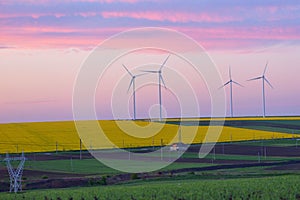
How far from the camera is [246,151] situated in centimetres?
8712

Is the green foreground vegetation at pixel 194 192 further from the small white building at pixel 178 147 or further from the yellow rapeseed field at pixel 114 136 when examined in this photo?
the yellow rapeseed field at pixel 114 136

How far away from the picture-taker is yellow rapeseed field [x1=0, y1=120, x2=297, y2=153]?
313ft

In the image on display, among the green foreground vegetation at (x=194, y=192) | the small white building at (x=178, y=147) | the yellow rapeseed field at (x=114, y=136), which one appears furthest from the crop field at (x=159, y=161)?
the small white building at (x=178, y=147)

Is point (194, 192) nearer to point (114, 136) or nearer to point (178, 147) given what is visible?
point (178, 147)

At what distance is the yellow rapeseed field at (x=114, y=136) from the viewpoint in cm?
9545

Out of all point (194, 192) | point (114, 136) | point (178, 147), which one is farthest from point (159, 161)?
point (194, 192)

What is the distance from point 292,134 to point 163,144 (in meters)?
29.6

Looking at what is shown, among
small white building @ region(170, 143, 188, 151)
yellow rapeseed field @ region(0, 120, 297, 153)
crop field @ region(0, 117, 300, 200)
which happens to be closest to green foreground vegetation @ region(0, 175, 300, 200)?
crop field @ region(0, 117, 300, 200)

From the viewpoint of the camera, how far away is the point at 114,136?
10644 centimetres

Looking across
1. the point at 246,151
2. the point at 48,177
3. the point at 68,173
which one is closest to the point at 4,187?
the point at 48,177

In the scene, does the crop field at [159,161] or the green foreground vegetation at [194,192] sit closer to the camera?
the green foreground vegetation at [194,192]

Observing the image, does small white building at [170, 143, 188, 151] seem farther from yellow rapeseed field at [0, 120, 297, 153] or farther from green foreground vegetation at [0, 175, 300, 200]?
green foreground vegetation at [0, 175, 300, 200]

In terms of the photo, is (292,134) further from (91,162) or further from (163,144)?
(91,162)

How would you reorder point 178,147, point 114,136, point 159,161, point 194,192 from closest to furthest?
point 194,192 < point 159,161 < point 178,147 < point 114,136
